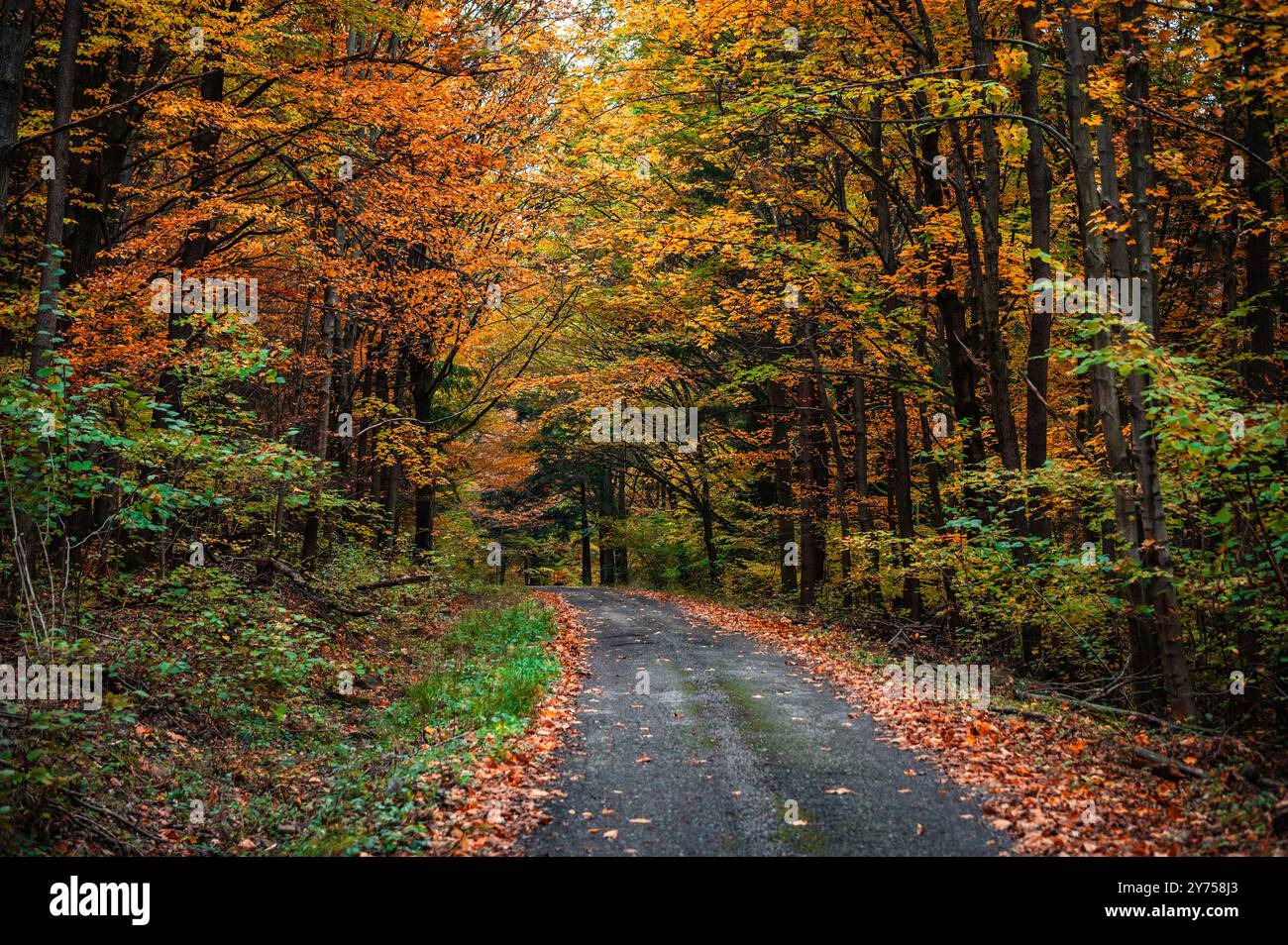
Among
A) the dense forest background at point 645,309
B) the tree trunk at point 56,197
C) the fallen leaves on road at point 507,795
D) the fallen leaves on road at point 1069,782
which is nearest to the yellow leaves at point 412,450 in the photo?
the dense forest background at point 645,309

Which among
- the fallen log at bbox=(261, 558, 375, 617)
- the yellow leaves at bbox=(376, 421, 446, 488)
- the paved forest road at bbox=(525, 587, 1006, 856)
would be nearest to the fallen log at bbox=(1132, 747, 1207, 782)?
the paved forest road at bbox=(525, 587, 1006, 856)

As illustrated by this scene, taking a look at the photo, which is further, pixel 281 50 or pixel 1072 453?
pixel 1072 453

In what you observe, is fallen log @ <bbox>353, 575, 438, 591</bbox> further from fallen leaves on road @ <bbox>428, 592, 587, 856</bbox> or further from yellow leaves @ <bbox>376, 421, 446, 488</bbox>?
fallen leaves on road @ <bbox>428, 592, 587, 856</bbox>

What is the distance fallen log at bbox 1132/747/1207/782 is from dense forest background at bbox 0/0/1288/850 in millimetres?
1588

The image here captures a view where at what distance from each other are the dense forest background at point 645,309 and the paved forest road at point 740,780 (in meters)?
2.03

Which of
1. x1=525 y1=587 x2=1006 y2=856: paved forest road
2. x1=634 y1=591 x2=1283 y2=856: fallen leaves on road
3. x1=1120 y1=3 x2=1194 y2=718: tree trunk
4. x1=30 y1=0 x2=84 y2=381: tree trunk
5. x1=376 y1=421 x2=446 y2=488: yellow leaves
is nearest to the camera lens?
x1=634 y1=591 x2=1283 y2=856: fallen leaves on road

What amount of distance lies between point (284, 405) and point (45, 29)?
11522mm

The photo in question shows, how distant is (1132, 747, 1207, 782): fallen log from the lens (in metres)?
6.55

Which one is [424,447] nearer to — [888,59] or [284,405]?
[284,405]

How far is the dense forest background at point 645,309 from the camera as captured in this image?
8008 mm

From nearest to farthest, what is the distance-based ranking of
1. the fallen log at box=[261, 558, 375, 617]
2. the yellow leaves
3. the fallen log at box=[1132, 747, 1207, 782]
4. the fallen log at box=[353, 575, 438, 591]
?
the fallen log at box=[1132, 747, 1207, 782], the fallen log at box=[261, 558, 375, 617], the fallen log at box=[353, 575, 438, 591], the yellow leaves

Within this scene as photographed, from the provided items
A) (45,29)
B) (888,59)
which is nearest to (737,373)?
(888,59)

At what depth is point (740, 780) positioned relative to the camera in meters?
7.18
